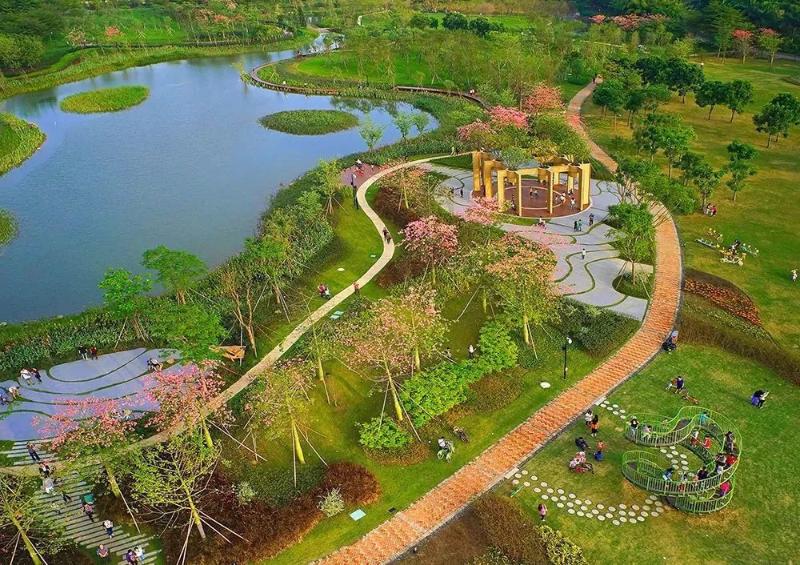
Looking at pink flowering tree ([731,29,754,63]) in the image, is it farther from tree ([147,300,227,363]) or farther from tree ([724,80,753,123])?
tree ([147,300,227,363])

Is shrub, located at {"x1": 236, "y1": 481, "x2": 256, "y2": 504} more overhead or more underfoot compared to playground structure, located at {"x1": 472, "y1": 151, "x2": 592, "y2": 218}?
more underfoot

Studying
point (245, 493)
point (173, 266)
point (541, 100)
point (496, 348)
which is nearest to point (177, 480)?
point (245, 493)

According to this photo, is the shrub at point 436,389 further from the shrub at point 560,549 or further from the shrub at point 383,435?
the shrub at point 560,549

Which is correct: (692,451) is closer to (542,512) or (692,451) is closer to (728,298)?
(542,512)

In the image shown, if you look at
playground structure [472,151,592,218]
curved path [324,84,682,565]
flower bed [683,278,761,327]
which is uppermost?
playground structure [472,151,592,218]

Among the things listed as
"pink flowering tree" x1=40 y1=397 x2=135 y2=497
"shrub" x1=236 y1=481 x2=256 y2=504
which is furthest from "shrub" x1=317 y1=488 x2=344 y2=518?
"pink flowering tree" x1=40 y1=397 x2=135 y2=497
